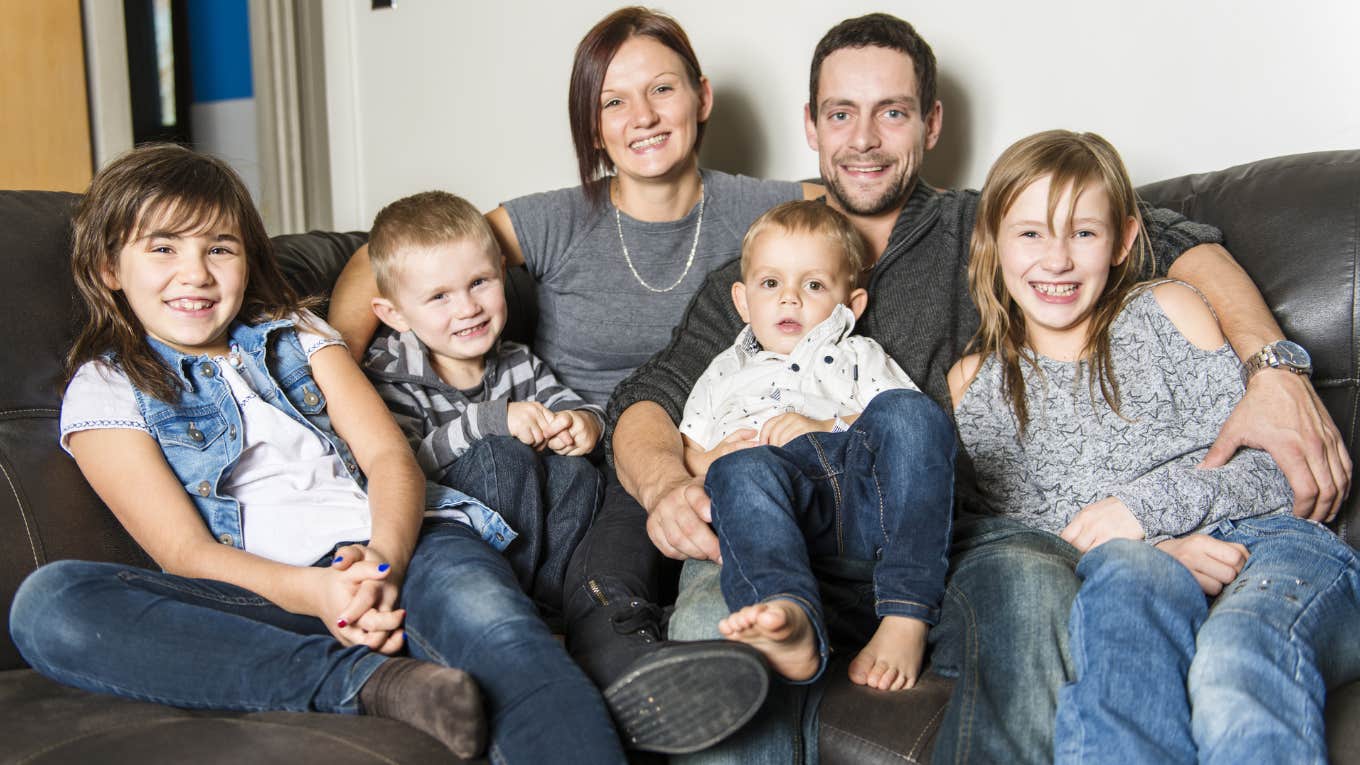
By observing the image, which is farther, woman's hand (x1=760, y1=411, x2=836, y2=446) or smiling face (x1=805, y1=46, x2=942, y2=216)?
smiling face (x1=805, y1=46, x2=942, y2=216)

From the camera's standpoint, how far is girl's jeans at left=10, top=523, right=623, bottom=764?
49.5 inches

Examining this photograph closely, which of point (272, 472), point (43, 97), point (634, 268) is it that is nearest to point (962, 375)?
point (634, 268)

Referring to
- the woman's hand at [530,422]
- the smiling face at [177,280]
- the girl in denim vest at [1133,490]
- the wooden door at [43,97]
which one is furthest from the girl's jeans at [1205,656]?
the wooden door at [43,97]

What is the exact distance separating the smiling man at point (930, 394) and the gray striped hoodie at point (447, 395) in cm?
18

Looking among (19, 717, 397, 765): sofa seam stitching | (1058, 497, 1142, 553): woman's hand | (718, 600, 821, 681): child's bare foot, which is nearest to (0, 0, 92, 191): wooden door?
(19, 717, 397, 765): sofa seam stitching

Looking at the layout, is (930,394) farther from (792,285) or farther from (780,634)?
(780,634)

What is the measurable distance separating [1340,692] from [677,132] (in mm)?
1485

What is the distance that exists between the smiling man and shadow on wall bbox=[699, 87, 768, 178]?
1.26ft

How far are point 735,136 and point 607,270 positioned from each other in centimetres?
73

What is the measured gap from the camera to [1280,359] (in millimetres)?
1654

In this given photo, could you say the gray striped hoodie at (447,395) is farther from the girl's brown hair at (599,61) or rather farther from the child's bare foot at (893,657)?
the child's bare foot at (893,657)

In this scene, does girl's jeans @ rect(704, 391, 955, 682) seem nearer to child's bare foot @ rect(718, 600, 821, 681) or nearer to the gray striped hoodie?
child's bare foot @ rect(718, 600, 821, 681)

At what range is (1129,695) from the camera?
1.24 metres

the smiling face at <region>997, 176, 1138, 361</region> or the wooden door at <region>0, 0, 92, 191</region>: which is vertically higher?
the wooden door at <region>0, 0, 92, 191</region>
